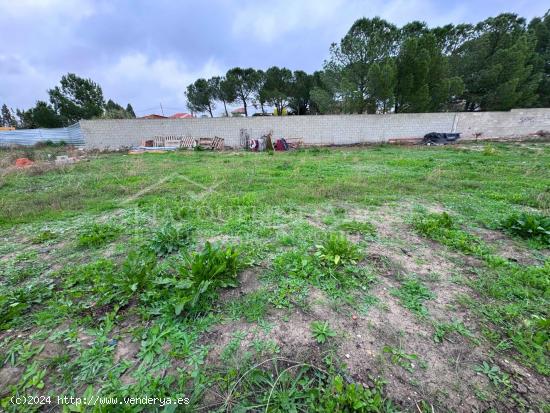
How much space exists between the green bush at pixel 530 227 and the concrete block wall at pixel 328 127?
473 inches

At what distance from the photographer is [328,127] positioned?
1394 cm

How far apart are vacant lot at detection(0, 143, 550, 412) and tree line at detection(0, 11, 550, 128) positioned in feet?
46.6

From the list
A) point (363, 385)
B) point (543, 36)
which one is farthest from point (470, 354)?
point (543, 36)

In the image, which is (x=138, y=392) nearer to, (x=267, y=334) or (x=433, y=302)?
(x=267, y=334)

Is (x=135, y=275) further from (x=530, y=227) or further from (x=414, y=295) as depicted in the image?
(x=530, y=227)

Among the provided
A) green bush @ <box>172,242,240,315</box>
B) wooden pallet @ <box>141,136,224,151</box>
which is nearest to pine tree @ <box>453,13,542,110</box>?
wooden pallet @ <box>141,136,224,151</box>

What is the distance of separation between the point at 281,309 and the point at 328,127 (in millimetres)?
13812

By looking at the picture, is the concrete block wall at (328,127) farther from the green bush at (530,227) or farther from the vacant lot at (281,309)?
the green bush at (530,227)

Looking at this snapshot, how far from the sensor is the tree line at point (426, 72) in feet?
46.9

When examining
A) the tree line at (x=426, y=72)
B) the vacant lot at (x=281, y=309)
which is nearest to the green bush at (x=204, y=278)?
the vacant lot at (x=281, y=309)

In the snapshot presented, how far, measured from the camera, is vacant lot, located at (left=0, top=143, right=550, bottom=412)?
1.20 metres

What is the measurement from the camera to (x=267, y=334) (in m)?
1.50

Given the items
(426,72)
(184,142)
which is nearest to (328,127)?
(426,72)

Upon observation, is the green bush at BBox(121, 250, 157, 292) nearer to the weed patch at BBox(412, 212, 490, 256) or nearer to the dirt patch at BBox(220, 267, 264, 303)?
the dirt patch at BBox(220, 267, 264, 303)
